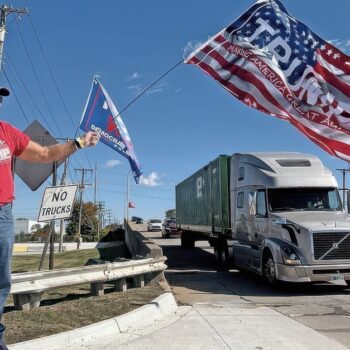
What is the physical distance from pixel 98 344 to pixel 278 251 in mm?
6535

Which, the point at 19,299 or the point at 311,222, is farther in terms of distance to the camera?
the point at 311,222

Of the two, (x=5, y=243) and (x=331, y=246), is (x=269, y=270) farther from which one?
(x=5, y=243)

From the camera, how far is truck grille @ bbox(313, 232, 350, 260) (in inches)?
446

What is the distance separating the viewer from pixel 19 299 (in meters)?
7.39

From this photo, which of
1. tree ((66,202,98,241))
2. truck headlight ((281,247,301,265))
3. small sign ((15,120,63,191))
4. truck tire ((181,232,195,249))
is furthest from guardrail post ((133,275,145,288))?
tree ((66,202,98,241))

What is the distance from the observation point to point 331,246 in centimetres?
1139

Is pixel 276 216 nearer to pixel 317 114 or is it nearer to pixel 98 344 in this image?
pixel 317 114

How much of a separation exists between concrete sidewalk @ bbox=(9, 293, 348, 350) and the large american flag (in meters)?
2.63

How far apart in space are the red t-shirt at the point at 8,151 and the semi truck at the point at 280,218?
8.30 m

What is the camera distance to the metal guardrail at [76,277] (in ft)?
23.4

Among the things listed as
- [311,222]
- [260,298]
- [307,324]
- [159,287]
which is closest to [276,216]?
[311,222]

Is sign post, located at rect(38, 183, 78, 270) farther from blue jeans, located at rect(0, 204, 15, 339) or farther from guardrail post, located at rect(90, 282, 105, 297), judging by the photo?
blue jeans, located at rect(0, 204, 15, 339)

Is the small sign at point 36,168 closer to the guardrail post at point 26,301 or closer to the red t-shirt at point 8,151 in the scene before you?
the guardrail post at point 26,301

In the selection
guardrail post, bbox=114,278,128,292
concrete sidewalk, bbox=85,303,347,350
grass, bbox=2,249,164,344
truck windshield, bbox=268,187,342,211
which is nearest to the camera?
grass, bbox=2,249,164,344
